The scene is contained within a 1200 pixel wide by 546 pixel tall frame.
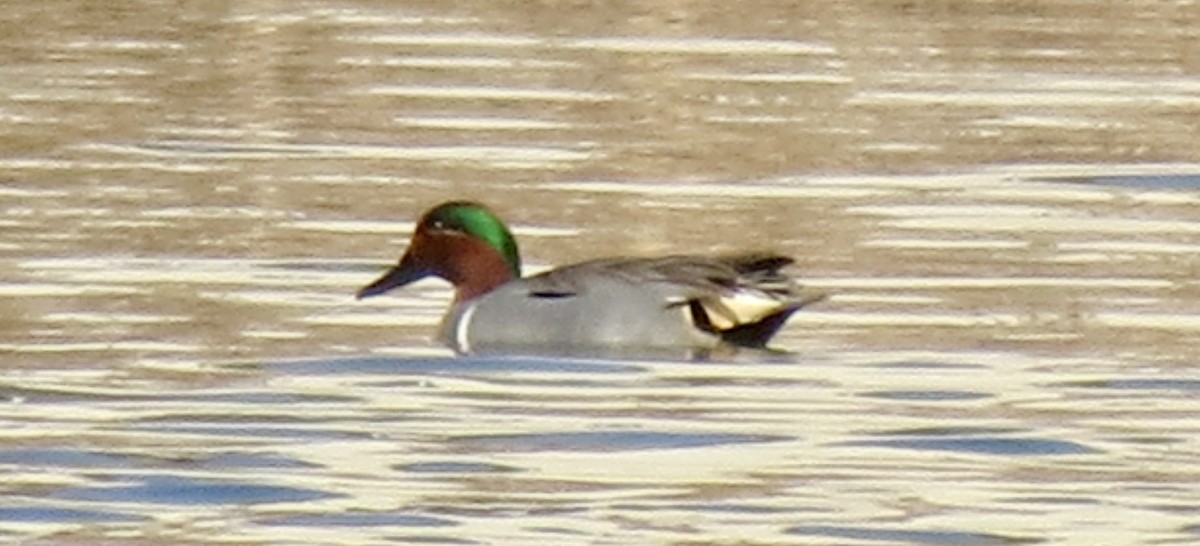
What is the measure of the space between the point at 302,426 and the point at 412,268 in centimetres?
200

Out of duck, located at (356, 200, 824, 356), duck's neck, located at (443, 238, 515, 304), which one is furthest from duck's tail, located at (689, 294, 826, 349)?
duck's neck, located at (443, 238, 515, 304)

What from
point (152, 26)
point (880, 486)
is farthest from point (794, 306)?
point (152, 26)

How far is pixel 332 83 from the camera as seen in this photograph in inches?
691

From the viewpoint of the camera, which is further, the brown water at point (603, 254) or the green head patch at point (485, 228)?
the green head patch at point (485, 228)

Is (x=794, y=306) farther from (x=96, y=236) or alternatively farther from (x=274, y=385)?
(x=96, y=236)

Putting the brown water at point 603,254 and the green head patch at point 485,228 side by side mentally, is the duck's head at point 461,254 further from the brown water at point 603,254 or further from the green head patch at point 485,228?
the brown water at point 603,254

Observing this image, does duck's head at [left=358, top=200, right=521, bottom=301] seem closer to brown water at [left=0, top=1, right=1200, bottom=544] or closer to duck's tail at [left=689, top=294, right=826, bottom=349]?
brown water at [left=0, top=1, right=1200, bottom=544]

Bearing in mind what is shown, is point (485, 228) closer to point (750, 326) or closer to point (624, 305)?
point (624, 305)

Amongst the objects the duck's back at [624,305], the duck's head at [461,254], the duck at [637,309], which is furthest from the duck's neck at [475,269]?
the duck's back at [624,305]

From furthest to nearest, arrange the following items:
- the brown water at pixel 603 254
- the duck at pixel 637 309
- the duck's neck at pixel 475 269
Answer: the duck's neck at pixel 475 269 < the duck at pixel 637 309 < the brown water at pixel 603 254

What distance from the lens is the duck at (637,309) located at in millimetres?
11398

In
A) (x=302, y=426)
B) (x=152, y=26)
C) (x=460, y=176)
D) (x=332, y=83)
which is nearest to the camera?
(x=302, y=426)

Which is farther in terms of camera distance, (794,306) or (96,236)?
(96,236)

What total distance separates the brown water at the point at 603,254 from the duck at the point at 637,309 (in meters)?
0.15
